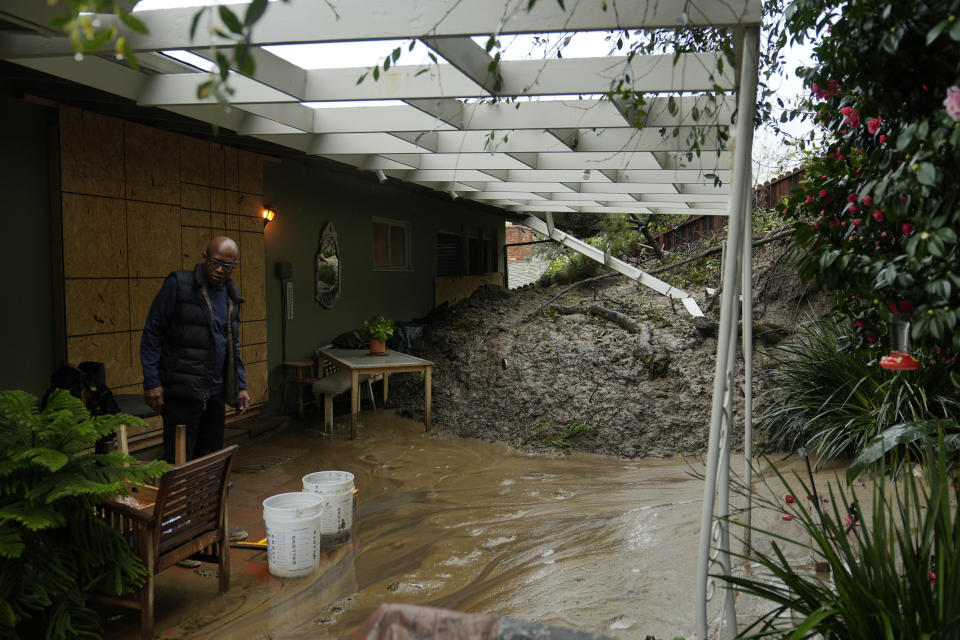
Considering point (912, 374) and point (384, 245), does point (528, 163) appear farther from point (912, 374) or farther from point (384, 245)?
point (384, 245)

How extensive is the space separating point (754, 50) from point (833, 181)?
29.2 inches

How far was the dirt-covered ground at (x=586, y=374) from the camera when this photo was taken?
6820 mm

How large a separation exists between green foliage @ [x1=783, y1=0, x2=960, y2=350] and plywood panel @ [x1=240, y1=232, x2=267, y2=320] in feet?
17.9

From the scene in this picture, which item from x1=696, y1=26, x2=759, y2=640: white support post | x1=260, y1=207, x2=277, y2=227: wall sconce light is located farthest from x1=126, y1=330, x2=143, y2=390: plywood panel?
x1=696, y1=26, x2=759, y2=640: white support post

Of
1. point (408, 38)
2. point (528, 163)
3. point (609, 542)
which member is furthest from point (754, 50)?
point (528, 163)

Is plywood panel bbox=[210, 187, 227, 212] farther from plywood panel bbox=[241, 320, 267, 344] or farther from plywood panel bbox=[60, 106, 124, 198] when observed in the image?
plywood panel bbox=[241, 320, 267, 344]

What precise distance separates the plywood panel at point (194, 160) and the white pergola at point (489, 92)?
1.03 metres

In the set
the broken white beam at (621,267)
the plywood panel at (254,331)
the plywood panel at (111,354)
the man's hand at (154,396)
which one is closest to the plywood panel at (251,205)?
the plywood panel at (254,331)

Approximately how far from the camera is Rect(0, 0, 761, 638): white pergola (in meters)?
2.43

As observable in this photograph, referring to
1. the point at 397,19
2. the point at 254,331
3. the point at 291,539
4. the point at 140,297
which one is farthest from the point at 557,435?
the point at 397,19

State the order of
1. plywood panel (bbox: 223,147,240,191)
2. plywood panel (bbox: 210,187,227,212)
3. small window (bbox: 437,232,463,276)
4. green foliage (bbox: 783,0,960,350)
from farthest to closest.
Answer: small window (bbox: 437,232,463,276) → plywood panel (bbox: 223,147,240,191) → plywood panel (bbox: 210,187,227,212) → green foliage (bbox: 783,0,960,350)

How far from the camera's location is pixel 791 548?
3547 mm

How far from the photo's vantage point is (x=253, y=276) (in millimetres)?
6832

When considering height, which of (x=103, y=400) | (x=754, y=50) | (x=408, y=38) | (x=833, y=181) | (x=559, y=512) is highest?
(x=408, y=38)
